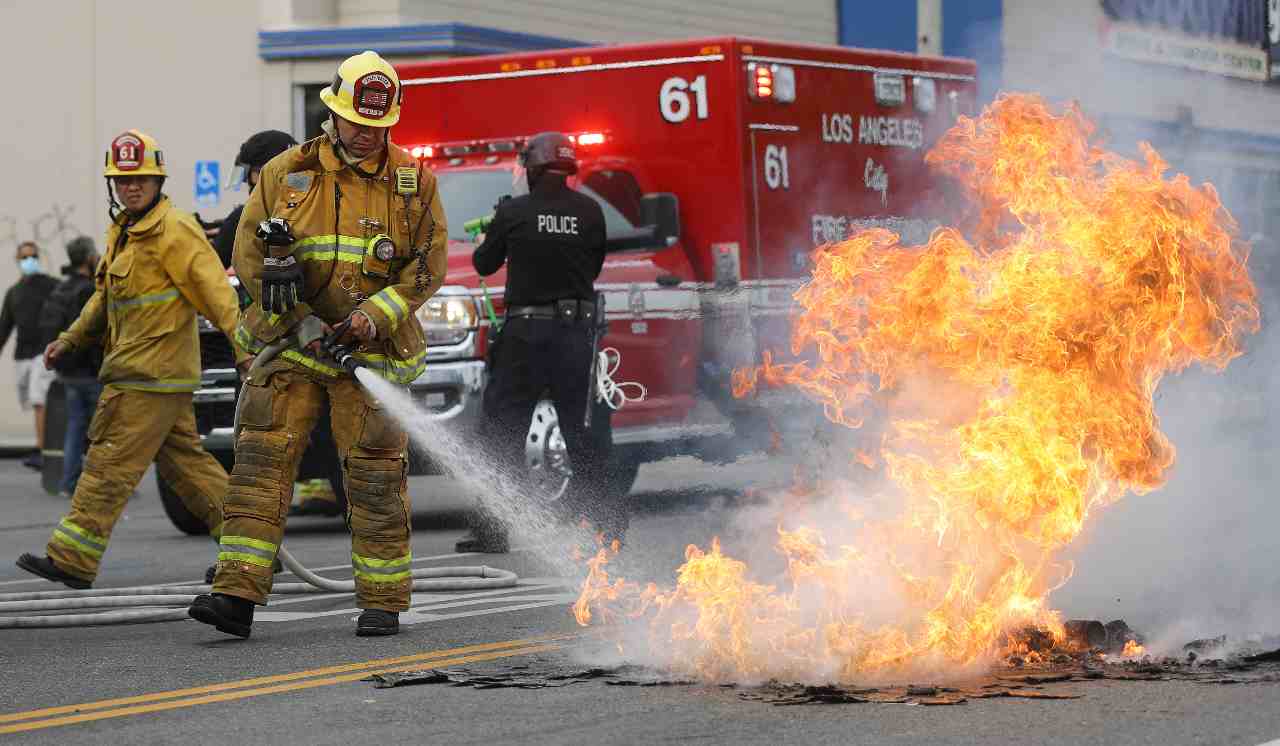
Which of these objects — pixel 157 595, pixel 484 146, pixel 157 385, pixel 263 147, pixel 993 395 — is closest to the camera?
pixel 993 395

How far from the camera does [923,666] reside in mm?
6898

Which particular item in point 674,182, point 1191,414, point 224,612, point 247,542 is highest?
point 674,182

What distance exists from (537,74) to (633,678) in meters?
7.35

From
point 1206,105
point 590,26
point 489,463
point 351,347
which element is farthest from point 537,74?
point 590,26

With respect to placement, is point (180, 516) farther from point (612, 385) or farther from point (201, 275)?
point (201, 275)

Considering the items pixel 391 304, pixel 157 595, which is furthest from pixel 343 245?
pixel 157 595

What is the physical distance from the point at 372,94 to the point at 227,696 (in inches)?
93.0

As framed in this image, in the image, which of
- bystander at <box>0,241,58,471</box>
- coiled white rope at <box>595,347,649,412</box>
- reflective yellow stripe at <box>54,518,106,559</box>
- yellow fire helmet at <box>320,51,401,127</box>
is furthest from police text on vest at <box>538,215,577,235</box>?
bystander at <box>0,241,58,471</box>

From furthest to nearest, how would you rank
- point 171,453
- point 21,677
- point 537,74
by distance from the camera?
point 537,74 → point 171,453 → point 21,677

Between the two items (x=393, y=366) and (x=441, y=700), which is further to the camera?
(x=393, y=366)

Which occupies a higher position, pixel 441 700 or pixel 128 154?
pixel 128 154

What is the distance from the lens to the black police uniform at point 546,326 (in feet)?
36.8

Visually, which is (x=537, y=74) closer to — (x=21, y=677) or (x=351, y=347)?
(x=351, y=347)

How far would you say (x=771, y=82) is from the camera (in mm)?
13484
